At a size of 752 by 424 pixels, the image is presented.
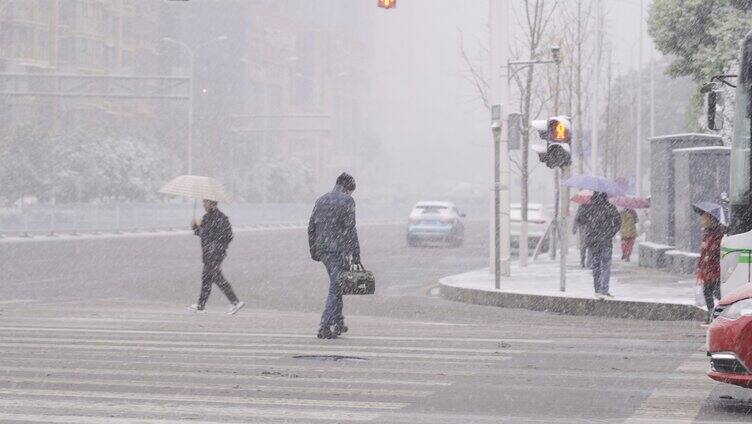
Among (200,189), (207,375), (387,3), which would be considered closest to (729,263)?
(207,375)

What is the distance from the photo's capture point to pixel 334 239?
45.9ft

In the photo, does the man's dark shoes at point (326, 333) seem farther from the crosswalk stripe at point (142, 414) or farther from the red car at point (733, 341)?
the red car at point (733, 341)

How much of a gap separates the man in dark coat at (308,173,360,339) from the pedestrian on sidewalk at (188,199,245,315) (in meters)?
3.90

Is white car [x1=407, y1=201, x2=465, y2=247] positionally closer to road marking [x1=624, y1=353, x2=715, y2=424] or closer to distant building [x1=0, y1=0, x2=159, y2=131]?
road marking [x1=624, y1=353, x2=715, y2=424]

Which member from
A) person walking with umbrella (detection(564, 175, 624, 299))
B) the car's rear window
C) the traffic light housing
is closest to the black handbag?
person walking with umbrella (detection(564, 175, 624, 299))

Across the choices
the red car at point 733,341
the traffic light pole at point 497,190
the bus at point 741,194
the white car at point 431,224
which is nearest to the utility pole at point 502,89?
the traffic light pole at point 497,190

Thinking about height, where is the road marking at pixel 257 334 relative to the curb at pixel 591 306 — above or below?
above

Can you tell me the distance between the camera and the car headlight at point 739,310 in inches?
345

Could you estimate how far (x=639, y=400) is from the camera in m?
9.20

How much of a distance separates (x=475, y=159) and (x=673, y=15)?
5923 inches

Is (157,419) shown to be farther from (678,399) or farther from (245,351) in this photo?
(245,351)

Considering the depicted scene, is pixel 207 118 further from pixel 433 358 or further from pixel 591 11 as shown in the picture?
pixel 433 358

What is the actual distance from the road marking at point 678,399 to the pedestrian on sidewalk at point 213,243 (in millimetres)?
8081

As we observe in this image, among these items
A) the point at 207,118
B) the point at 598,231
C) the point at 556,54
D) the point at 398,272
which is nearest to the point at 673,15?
the point at 556,54
